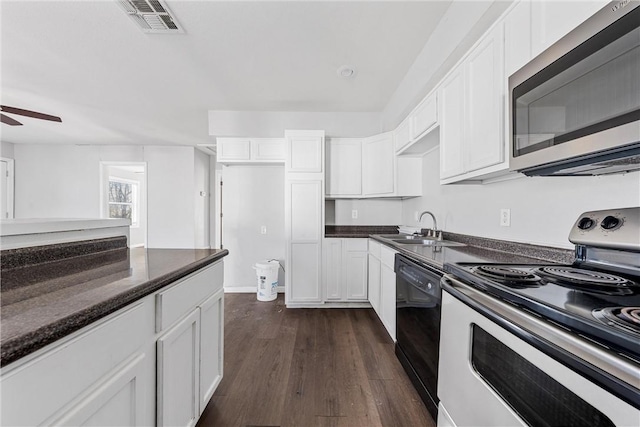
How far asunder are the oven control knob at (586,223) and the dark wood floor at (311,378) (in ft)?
4.29

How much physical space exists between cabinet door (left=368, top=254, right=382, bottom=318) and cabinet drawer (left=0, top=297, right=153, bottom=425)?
7.46 ft

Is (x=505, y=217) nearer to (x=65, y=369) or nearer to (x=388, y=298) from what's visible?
(x=388, y=298)

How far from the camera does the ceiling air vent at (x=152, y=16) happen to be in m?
1.77

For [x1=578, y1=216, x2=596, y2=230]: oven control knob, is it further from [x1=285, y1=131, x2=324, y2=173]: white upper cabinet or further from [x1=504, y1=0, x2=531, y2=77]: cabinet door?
[x1=285, y1=131, x2=324, y2=173]: white upper cabinet

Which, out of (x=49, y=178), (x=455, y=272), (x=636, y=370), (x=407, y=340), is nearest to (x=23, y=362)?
(x=636, y=370)

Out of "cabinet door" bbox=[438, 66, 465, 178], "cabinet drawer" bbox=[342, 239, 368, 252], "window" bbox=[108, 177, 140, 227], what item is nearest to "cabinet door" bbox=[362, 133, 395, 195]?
"cabinet drawer" bbox=[342, 239, 368, 252]

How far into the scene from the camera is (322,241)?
3.30 m

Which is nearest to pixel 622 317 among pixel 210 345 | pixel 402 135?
pixel 210 345

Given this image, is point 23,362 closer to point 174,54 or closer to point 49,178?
point 174,54

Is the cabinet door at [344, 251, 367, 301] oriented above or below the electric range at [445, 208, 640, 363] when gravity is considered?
below

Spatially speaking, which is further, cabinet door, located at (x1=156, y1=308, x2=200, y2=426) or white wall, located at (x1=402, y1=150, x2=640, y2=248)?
white wall, located at (x1=402, y1=150, x2=640, y2=248)

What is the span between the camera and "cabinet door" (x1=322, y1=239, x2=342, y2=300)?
129 inches

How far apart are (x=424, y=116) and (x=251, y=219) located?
9.39ft

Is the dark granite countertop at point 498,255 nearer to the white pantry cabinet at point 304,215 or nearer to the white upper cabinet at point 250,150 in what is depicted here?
the white pantry cabinet at point 304,215
